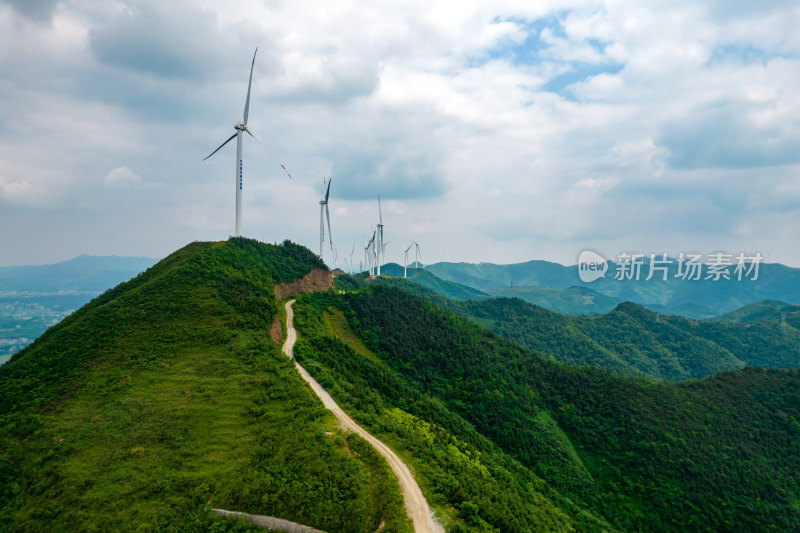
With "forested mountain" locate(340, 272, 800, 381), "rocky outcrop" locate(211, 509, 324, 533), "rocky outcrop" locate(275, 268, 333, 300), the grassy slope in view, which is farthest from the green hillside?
"forested mountain" locate(340, 272, 800, 381)

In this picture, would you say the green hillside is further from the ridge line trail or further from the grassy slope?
the grassy slope

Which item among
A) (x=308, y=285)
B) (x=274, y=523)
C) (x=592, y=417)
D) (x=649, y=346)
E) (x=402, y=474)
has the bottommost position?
(x=649, y=346)

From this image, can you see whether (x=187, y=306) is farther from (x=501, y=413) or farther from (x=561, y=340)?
(x=561, y=340)

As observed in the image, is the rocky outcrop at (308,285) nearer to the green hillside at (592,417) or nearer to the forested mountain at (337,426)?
the forested mountain at (337,426)

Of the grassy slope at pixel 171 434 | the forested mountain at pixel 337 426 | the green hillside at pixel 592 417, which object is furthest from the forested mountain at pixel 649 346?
the grassy slope at pixel 171 434

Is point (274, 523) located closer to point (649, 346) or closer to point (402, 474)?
point (402, 474)

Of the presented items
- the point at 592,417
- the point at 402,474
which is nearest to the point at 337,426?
the point at 402,474
